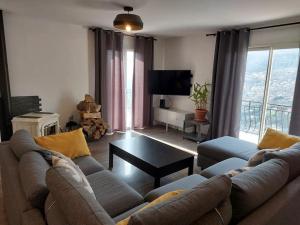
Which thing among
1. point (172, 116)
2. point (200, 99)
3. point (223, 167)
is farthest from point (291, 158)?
point (172, 116)

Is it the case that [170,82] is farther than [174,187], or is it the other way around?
[170,82]

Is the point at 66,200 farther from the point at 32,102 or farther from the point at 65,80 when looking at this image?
the point at 65,80

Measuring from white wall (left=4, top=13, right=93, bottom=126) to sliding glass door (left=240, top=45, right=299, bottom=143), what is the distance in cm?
320

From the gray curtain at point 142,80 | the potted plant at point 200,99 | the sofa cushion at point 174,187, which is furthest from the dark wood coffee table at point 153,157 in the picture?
the gray curtain at point 142,80

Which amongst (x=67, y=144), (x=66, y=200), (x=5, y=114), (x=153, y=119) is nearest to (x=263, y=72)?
(x=153, y=119)

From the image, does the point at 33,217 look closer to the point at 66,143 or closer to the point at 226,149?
the point at 66,143

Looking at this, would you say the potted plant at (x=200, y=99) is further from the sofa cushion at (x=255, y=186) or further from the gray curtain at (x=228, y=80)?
the sofa cushion at (x=255, y=186)

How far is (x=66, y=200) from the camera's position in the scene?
1032 millimetres

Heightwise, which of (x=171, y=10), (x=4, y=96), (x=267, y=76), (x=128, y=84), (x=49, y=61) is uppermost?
(x=171, y=10)

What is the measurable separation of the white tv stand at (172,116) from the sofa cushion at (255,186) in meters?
3.34

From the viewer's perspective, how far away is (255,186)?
1270 millimetres

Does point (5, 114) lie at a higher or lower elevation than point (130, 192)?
higher

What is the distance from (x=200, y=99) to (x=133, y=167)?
2.19m

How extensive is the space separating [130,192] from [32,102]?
111 inches
